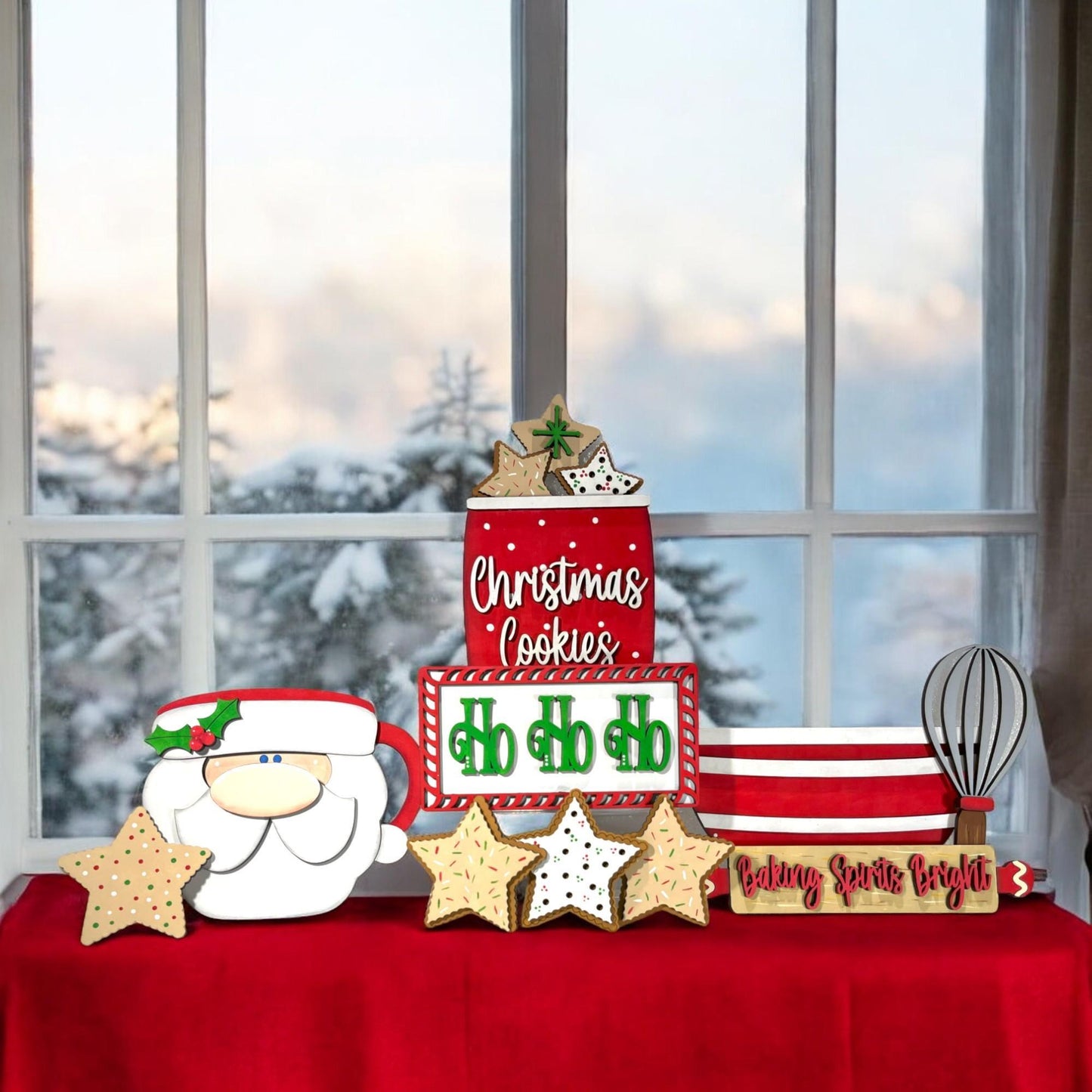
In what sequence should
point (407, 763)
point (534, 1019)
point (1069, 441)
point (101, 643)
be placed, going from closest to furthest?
1. point (534, 1019)
2. point (407, 763)
3. point (1069, 441)
4. point (101, 643)

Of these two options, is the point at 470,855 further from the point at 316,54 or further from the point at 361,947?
the point at 316,54

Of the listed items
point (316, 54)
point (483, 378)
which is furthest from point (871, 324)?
point (316, 54)

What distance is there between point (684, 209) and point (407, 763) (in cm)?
96

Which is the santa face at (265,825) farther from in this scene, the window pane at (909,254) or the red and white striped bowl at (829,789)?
the window pane at (909,254)

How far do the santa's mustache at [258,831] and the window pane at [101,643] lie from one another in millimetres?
407

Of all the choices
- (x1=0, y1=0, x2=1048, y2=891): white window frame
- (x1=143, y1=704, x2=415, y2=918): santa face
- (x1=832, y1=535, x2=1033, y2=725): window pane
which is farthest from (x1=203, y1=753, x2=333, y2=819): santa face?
(x1=832, y1=535, x2=1033, y2=725): window pane

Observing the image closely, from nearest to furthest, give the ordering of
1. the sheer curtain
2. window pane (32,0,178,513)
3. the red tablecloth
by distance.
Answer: the red tablecloth < the sheer curtain < window pane (32,0,178,513)

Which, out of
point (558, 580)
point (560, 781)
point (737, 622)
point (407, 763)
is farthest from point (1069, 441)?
point (407, 763)

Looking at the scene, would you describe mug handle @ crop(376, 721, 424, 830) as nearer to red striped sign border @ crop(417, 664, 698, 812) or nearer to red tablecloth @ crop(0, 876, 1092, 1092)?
red striped sign border @ crop(417, 664, 698, 812)

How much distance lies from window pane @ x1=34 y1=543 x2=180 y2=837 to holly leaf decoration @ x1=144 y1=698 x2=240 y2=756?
1.19 feet

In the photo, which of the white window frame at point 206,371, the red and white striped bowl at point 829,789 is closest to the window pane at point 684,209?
the white window frame at point 206,371

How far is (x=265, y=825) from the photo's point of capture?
140 centimetres

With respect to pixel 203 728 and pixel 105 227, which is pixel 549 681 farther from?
pixel 105 227

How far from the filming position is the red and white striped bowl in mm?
1502
